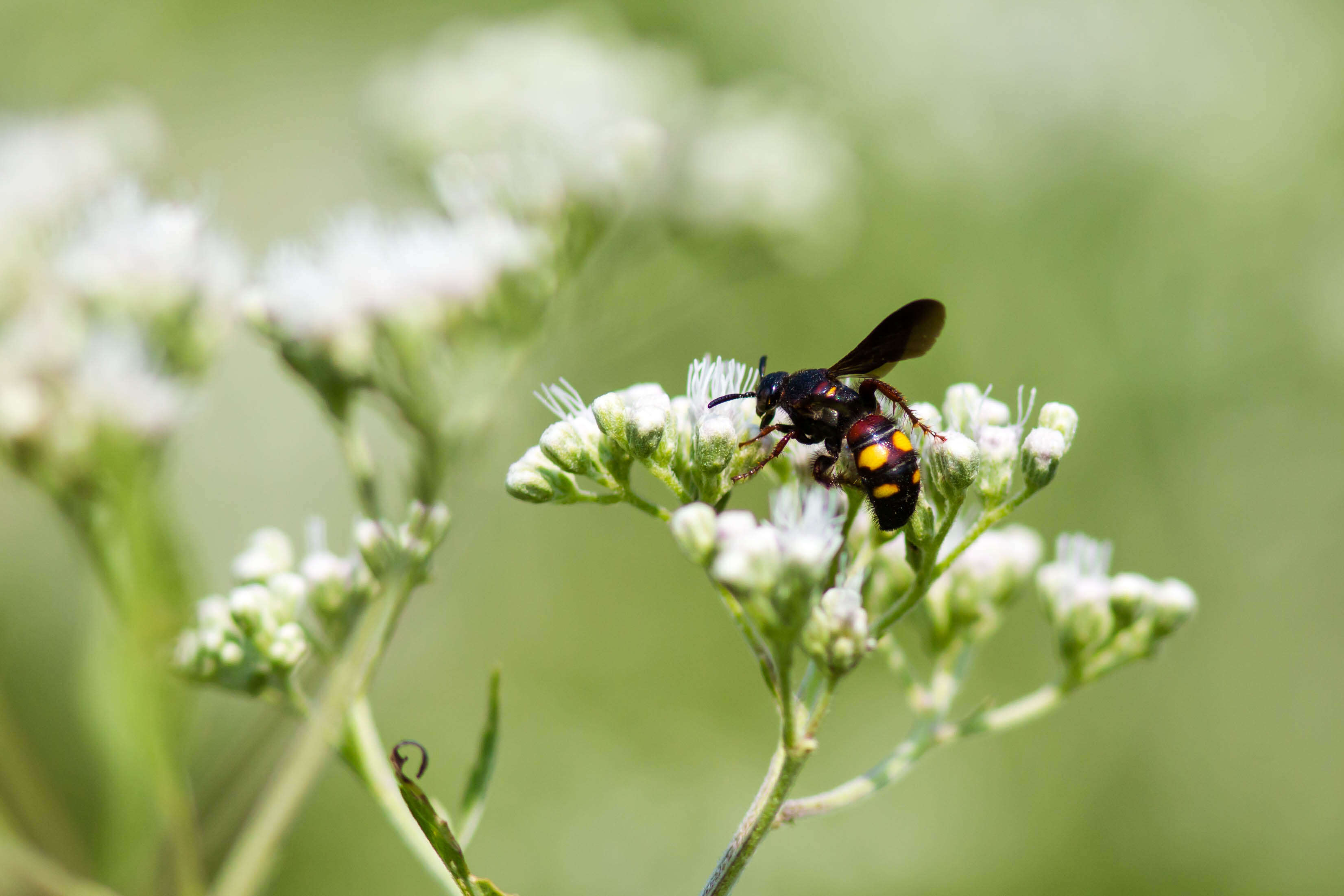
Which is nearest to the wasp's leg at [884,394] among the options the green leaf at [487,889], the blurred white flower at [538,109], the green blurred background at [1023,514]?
the green leaf at [487,889]

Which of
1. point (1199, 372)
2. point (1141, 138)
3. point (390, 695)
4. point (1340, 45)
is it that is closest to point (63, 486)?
point (390, 695)

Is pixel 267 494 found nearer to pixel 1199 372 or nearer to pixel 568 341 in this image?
pixel 568 341

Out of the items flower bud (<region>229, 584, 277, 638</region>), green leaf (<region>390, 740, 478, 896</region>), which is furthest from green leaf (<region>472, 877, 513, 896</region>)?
flower bud (<region>229, 584, 277, 638</region>)

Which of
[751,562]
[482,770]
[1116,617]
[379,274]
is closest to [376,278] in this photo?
[379,274]

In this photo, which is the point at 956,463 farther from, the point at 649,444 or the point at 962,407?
the point at 649,444

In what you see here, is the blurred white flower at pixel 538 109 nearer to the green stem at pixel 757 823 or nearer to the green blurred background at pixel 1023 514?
the green blurred background at pixel 1023 514

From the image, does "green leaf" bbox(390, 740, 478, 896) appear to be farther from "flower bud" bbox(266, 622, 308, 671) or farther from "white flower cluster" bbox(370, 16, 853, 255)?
"white flower cluster" bbox(370, 16, 853, 255)
